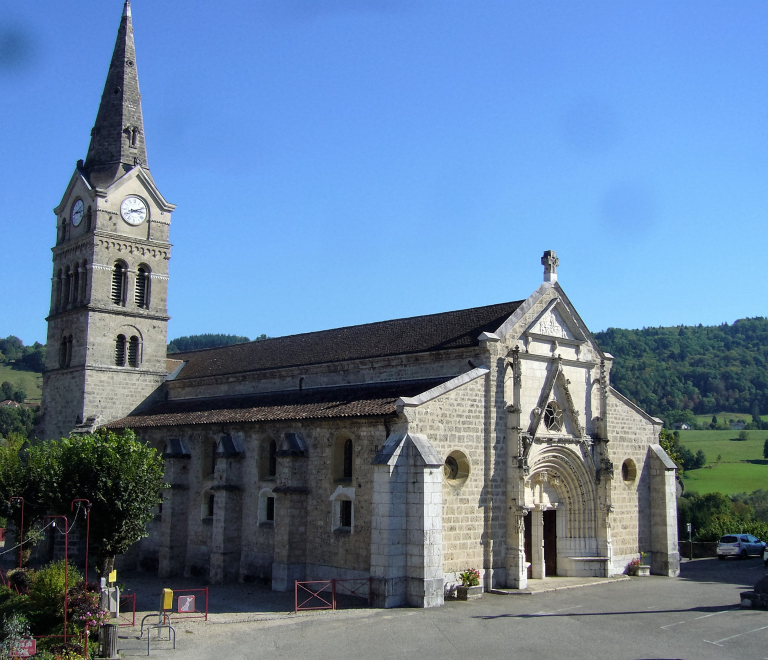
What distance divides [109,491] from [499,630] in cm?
1298

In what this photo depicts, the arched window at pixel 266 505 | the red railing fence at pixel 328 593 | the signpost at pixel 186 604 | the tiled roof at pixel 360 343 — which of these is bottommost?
the red railing fence at pixel 328 593

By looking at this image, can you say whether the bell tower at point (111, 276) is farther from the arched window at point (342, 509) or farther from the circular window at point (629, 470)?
the circular window at point (629, 470)

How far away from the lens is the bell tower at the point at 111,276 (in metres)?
39.2

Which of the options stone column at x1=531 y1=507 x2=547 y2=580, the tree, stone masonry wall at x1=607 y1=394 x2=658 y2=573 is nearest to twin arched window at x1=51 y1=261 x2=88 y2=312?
the tree

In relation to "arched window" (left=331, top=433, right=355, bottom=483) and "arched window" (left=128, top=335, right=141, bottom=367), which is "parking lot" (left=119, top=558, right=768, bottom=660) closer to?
"arched window" (left=331, top=433, right=355, bottom=483)

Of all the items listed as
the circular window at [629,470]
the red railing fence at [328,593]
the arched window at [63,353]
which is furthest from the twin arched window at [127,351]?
the circular window at [629,470]

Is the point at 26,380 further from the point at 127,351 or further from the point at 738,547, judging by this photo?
the point at 738,547

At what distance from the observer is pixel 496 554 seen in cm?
2673

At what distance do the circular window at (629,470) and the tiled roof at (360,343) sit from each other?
353 inches

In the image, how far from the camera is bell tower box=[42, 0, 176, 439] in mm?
39219

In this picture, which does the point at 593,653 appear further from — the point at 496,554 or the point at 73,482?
the point at 73,482

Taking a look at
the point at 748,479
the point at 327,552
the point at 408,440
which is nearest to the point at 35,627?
the point at 327,552

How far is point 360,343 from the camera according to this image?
33.7 metres

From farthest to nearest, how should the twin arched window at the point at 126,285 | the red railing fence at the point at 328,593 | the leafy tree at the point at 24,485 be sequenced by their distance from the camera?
the twin arched window at the point at 126,285
the leafy tree at the point at 24,485
the red railing fence at the point at 328,593
